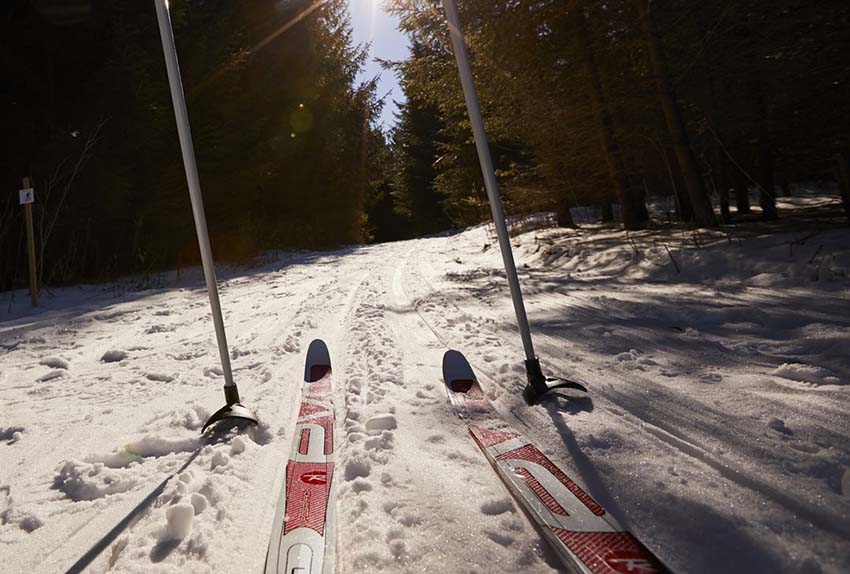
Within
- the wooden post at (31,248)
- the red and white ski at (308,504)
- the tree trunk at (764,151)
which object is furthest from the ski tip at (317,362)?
the tree trunk at (764,151)

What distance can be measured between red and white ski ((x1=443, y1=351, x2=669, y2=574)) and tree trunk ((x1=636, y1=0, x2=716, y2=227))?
18.0ft

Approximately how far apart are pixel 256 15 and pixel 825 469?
684 inches

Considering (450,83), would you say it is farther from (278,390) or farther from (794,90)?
(278,390)

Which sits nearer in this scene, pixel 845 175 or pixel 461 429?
pixel 461 429

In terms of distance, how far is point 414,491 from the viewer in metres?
1.40

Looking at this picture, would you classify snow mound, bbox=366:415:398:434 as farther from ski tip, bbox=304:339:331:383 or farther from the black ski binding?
ski tip, bbox=304:339:331:383

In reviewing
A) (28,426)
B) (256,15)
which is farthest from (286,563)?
(256,15)

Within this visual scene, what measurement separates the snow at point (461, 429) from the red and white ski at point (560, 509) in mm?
50

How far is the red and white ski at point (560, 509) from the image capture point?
1042mm

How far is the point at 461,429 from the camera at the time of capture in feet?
6.07

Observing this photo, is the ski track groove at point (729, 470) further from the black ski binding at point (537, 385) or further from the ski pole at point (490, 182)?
the ski pole at point (490, 182)

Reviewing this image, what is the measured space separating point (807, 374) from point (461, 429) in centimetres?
158

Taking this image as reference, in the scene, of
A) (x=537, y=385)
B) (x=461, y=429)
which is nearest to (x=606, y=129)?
(x=537, y=385)

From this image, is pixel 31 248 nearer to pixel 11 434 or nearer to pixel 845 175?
pixel 11 434
